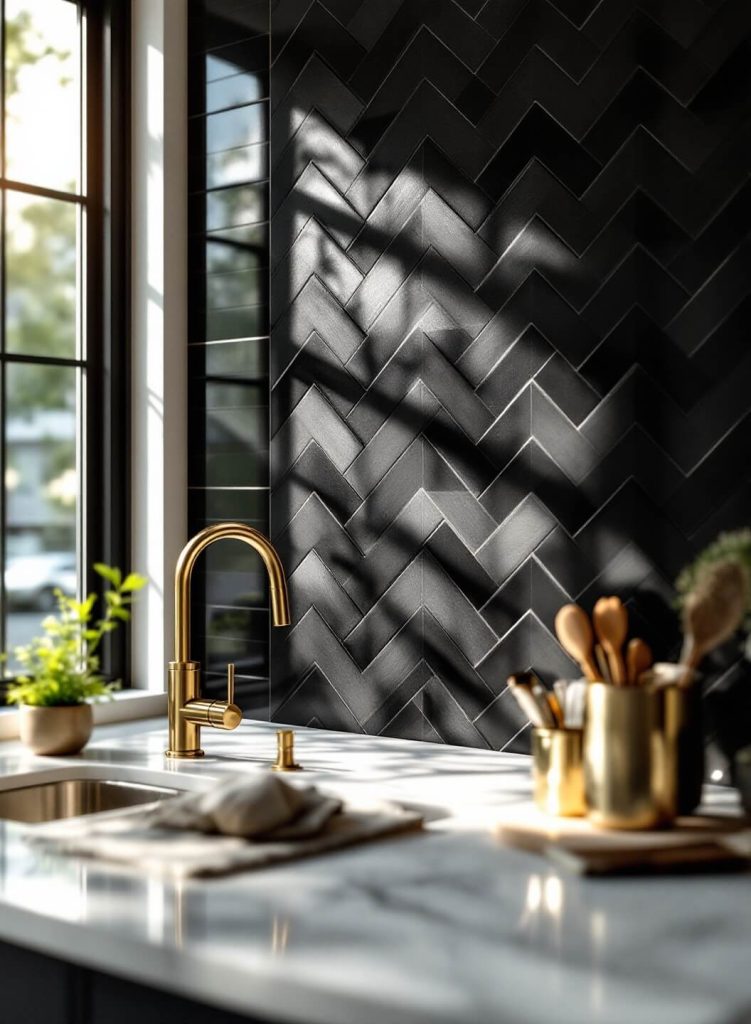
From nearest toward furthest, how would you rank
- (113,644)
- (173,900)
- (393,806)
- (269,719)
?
(173,900), (393,806), (269,719), (113,644)

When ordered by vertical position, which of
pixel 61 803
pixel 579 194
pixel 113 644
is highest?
pixel 579 194

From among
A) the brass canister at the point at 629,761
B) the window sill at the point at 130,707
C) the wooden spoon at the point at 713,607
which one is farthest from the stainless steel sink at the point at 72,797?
the wooden spoon at the point at 713,607

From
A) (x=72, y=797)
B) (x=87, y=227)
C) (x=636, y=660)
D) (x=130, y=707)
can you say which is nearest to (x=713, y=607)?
(x=636, y=660)

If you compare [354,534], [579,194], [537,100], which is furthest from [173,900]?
[537,100]

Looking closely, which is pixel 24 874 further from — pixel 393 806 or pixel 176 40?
pixel 176 40

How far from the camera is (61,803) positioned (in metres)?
2.01

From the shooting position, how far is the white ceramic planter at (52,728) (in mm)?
2072

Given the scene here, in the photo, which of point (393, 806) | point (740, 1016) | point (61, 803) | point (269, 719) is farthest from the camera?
point (269, 719)

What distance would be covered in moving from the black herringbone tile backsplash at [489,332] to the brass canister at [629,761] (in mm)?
484

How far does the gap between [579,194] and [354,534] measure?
77cm

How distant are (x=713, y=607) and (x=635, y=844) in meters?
0.32

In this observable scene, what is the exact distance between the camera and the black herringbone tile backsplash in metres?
1.94

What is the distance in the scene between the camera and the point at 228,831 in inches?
57.9

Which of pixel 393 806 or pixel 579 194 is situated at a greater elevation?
pixel 579 194
